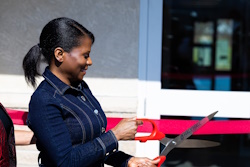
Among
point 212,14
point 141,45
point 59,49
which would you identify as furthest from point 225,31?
point 59,49

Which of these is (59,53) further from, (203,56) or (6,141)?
(203,56)

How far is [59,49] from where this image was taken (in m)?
1.72

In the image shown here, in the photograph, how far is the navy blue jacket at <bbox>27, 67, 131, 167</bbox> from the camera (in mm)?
1648

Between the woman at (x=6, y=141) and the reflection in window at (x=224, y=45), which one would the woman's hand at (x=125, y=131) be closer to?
the woman at (x=6, y=141)

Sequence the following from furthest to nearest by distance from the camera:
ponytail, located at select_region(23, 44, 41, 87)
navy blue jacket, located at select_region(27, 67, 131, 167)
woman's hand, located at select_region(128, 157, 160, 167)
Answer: ponytail, located at select_region(23, 44, 41, 87) → woman's hand, located at select_region(128, 157, 160, 167) → navy blue jacket, located at select_region(27, 67, 131, 167)

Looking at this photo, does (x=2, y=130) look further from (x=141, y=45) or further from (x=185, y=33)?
(x=185, y=33)

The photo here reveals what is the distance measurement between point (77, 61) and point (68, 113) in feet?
0.65

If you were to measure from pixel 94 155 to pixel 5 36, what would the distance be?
1896 mm

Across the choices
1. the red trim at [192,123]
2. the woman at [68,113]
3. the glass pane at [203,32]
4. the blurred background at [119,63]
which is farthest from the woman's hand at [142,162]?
the glass pane at [203,32]

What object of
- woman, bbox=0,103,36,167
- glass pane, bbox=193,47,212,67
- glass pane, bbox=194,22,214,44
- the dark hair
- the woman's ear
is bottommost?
woman, bbox=0,103,36,167

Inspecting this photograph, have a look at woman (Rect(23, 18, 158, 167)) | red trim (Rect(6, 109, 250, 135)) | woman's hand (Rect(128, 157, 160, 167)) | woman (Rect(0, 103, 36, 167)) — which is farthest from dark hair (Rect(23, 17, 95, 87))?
red trim (Rect(6, 109, 250, 135))

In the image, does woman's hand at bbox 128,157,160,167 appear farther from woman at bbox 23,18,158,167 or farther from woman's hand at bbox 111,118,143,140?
woman's hand at bbox 111,118,143,140

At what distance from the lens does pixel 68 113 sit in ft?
5.59

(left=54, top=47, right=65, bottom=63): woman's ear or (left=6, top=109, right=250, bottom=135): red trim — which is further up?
(left=54, top=47, right=65, bottom=63): woman's ear
